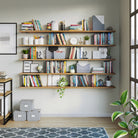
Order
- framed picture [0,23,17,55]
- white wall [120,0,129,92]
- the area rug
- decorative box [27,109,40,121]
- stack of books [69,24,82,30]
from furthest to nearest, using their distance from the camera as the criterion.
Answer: framed picture [0,23,17,55], stack of books [69,24,82,30], decorative box [27,109,40,121], white wall [120,0,129,92], the area rug

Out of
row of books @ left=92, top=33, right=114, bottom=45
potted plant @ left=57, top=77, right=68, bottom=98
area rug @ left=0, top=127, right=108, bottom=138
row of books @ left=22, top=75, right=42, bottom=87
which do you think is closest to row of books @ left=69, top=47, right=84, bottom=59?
row of books @ left=92, top=33, right=114, bottom=45

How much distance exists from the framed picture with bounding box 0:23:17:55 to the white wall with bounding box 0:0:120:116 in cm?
10

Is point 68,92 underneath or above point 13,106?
above

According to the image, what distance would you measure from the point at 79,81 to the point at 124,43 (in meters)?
1.24

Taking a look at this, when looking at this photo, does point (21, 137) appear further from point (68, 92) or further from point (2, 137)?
point (68, 92)

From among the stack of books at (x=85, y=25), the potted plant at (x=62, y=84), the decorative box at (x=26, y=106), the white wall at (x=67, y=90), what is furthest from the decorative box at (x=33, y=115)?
the stack of books at (x=85, y=25)

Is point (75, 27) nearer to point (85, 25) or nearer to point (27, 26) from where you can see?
point (85, 25)

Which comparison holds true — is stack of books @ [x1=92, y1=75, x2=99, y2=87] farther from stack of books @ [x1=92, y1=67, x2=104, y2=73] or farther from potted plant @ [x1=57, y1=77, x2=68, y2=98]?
potted plant @ [x1=57, y1=77, x2=68, y2=98]

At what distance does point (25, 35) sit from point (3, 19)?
585 millimetres

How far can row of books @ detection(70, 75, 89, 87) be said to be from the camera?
14.2 ft

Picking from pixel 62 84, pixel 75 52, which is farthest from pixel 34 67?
pixel 75 52

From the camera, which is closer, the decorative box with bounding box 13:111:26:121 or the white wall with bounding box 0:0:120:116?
the decorative box with bounding box 13:111:26:121

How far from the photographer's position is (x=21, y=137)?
3.24m

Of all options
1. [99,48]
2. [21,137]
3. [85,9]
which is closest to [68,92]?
[99,48]
